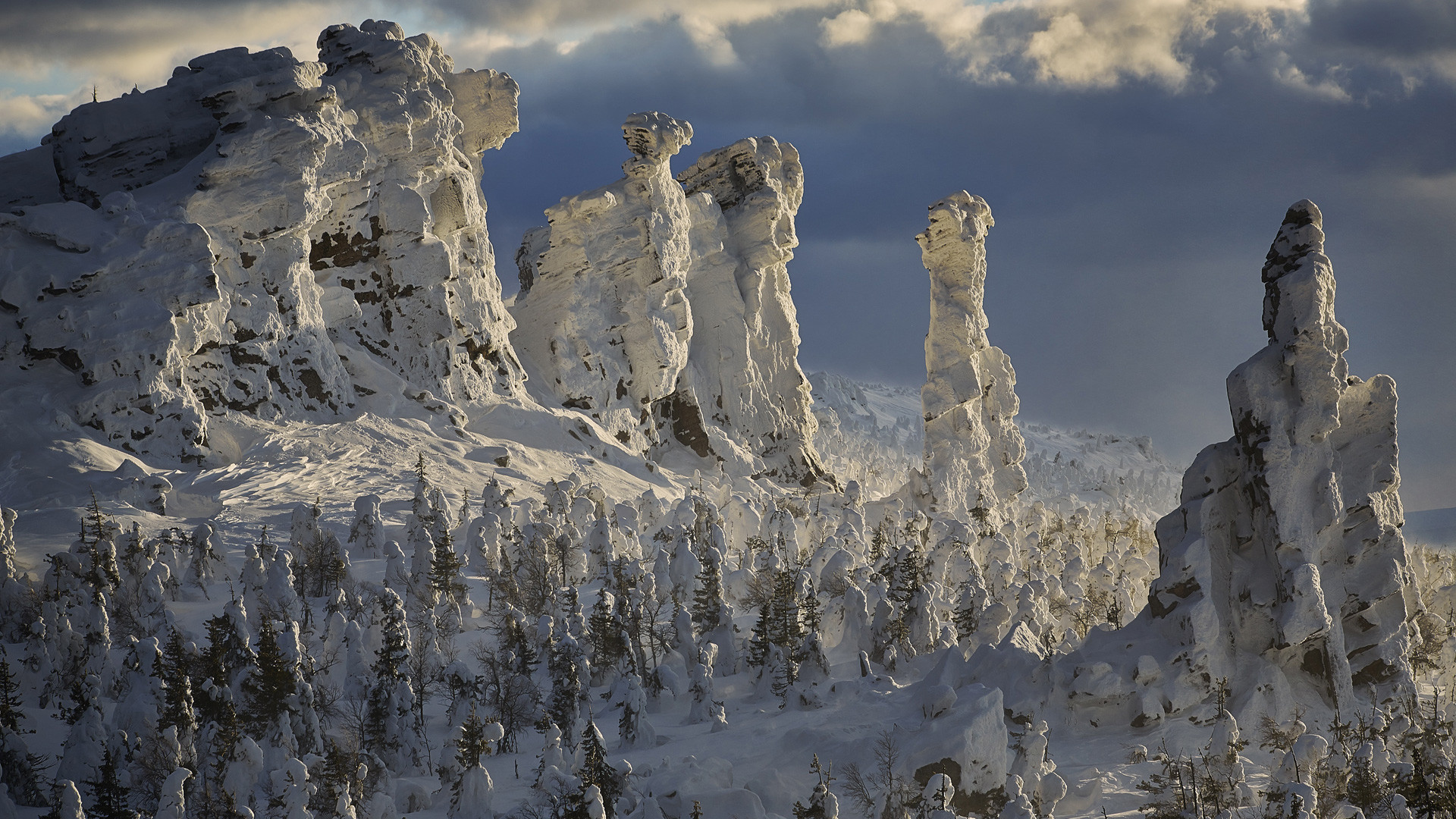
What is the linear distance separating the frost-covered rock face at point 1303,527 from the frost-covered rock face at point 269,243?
45.9 metres

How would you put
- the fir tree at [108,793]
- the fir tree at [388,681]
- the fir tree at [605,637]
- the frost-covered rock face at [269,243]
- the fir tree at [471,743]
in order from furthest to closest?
the frost-covered rock face at [269,243] → the fir tree at [605,637] → the fir tree at [388,681] → the fir tree at [471,743] → the fir tree at [108,793]

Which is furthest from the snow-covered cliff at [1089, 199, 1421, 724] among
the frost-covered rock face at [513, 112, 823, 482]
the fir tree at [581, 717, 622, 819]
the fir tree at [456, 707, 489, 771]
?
the frost-covered rock face at [513, 112, 823, 482]

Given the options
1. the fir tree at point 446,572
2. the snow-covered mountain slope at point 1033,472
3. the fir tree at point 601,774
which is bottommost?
the fir tree at point 601,774

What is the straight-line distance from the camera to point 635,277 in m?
86.9

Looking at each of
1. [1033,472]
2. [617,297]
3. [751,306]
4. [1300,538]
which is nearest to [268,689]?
[1300,538]

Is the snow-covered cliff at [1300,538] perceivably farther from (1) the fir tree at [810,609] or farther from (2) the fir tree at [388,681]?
(2) the fir tree at [388,681]

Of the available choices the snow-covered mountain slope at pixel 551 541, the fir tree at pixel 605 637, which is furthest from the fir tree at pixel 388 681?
the fir tree at pixel 605 637

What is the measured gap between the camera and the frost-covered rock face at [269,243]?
5566 centimetres

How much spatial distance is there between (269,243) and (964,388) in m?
47.6

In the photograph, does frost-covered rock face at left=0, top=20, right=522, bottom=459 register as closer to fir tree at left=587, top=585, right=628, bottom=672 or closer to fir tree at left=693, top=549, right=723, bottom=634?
fir tree at left=587, top=585, right=628, bottom=672

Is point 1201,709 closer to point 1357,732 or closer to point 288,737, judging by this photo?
point 1357,732

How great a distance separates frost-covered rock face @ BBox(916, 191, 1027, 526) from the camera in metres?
81.3

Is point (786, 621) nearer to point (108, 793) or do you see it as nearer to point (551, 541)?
point (551, 541)

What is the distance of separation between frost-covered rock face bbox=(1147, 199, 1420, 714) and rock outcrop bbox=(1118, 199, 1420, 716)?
0.13 feet
